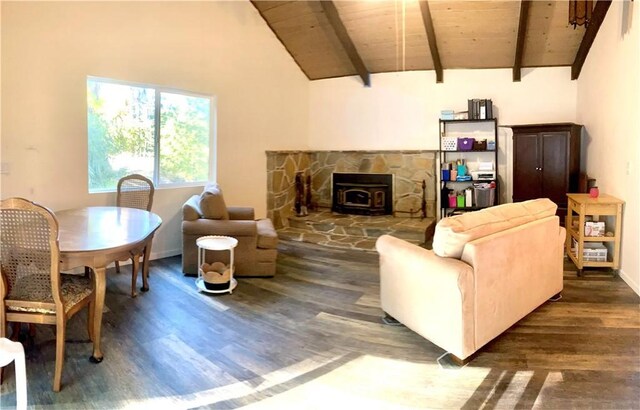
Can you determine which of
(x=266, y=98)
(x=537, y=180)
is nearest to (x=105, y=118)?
(x=266, y=98)

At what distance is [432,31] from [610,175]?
284cm

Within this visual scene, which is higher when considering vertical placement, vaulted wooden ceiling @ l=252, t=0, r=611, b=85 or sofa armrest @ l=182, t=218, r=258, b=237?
Result: vaulted wooden ceiling @ l=252, t=0, r=611, b=85

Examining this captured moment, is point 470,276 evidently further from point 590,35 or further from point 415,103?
point 415,103

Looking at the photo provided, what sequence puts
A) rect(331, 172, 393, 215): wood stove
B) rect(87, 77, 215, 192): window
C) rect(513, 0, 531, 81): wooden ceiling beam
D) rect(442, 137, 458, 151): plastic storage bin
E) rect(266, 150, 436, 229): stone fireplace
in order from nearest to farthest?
rect(87, 77, 215, 192): window
rect(513, 0, 531, 81): wooden ceiling beam
rect(442, 137, 458, 151): plastic storage bin
rect(266, 150, 436, 229): stone fireplace
rect(331, 172, 393, 215): wood stove

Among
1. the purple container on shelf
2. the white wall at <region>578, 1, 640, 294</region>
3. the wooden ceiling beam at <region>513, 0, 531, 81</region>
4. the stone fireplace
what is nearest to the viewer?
the white wall at <region>578, 1, 640, 294</region>

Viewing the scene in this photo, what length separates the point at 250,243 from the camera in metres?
4.34

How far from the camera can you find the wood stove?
705 cm

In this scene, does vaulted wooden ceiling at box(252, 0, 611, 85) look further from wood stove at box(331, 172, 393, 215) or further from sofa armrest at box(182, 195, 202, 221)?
sofa armrest at box(182, 195, 202, 221)

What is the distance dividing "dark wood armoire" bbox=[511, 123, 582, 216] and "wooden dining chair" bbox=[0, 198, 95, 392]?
18.2 feet

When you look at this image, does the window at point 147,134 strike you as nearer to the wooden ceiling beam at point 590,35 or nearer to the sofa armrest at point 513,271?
the sofa armrest at point 513,271

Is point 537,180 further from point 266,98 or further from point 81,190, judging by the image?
point 81,190

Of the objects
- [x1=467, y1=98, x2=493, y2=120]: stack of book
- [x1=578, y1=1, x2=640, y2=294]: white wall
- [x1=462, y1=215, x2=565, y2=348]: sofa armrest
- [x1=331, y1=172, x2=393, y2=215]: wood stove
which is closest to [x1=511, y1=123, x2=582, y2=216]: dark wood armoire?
[x1=578, y1=1, x2=640, y2=294]: white wall

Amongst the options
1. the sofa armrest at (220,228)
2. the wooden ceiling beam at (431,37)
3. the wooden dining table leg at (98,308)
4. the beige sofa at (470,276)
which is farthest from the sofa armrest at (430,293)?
the wooden ceiling beam at (431,37)

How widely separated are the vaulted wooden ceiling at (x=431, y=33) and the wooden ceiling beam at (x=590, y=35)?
1 centimetres
